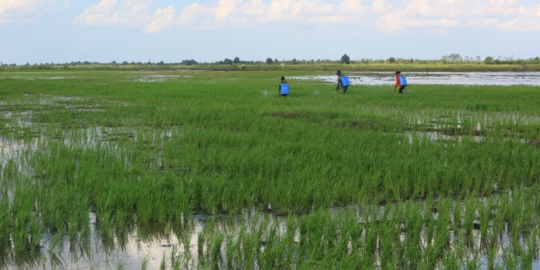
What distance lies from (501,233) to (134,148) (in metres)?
4.79

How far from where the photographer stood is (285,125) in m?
9.25

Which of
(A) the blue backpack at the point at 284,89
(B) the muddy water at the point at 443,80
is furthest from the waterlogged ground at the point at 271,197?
(B) the muddy water at the point at 443,80

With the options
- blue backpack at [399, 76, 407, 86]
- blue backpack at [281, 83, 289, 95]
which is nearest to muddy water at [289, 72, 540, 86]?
blue backpack at [399, 76, 407, 86]

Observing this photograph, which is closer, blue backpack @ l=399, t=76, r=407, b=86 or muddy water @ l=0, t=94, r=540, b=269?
muddy water @ l=0, t=94, r=540, b=269

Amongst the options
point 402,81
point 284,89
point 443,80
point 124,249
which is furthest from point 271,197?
point 443,80

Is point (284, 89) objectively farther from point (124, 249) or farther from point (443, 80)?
point (443, 80)

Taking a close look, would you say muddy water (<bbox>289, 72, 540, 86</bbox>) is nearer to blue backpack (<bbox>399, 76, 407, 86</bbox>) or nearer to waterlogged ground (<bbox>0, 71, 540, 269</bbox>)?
blue backpack (<bbox>399, 76, 407, 86</bbox>)

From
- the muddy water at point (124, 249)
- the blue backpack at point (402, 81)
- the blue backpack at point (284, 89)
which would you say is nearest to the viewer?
the muddy water at point (124, 249)

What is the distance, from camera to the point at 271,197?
473 cm

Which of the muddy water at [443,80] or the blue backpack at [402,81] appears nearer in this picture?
the blue backpack at [402,81]

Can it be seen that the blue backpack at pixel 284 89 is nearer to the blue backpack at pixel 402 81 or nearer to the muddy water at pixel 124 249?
the blue backpack at pixel 402 81

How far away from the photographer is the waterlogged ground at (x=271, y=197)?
3.49 meters

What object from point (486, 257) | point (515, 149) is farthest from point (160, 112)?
point (486, 257)

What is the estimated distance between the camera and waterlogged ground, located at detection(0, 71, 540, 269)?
11.5 ft
